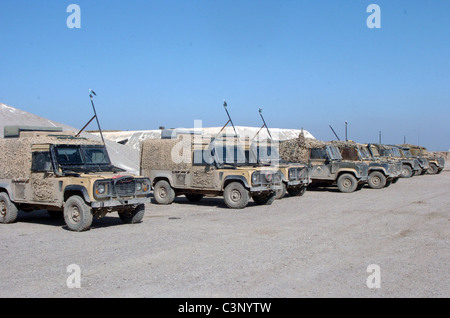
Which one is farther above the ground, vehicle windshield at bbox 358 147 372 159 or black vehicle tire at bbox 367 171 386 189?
vehicle windshield at bbox 358 147 372 159

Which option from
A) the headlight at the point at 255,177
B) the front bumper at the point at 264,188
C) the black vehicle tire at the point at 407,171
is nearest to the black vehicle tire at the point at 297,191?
the front bumper at the point at 264,188

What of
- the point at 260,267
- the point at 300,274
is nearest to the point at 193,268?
the point at 260,267

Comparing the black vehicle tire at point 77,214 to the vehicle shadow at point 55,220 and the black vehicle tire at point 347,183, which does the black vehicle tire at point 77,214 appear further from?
the black vehicle tire at point 347,183

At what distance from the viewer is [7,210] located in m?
11.9

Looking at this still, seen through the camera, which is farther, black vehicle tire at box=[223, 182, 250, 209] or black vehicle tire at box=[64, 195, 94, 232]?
black vehicle tire at box=[223, 182, 250, 209]

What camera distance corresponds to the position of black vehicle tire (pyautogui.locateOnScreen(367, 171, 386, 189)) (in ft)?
70.9

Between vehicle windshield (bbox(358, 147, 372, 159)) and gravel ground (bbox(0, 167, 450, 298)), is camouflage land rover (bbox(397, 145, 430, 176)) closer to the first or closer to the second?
vehicle windshield (bbox(358, 147, 372, 159))

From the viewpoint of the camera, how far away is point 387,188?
21.8m

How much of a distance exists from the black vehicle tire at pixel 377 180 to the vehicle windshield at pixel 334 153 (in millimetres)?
1812

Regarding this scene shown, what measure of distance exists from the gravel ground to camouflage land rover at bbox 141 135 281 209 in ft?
4.20

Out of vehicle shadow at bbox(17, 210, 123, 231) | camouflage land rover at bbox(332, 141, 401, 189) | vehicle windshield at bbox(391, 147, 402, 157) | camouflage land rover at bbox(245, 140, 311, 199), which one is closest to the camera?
vehicle shadow at bbox(17, 210, 123, 231)

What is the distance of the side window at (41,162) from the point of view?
1109 centimetres

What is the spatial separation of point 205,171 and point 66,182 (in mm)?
5402

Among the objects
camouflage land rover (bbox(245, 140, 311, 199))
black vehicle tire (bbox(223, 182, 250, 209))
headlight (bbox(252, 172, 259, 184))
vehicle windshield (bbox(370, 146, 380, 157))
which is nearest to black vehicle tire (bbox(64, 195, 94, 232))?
black vehicle tire (bbox(223, 182, 250, 209))
